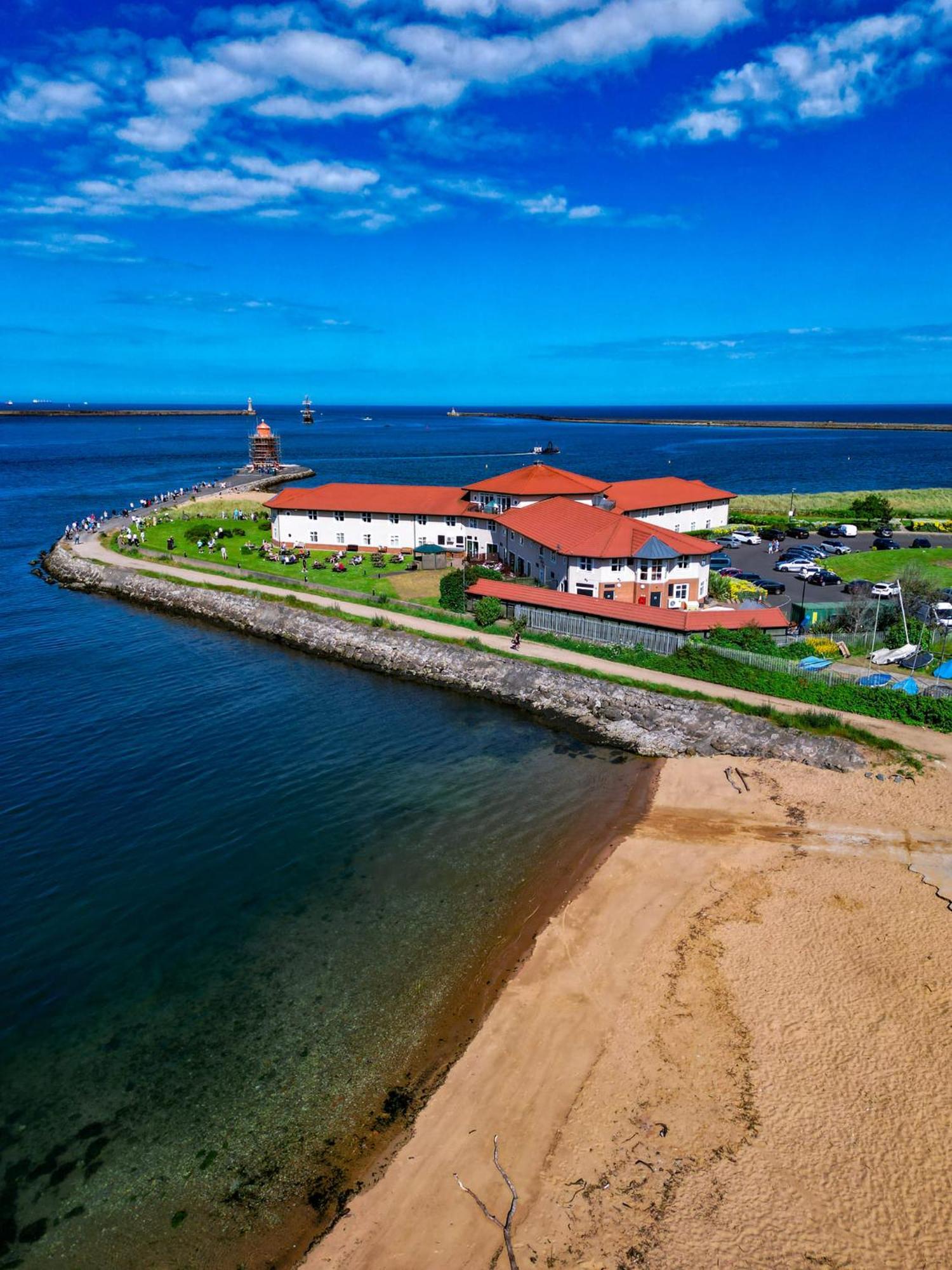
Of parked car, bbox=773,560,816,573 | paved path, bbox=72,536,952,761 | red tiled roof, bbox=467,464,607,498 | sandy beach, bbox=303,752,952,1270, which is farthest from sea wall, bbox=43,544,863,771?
parked car, bbox=773,560,816,573

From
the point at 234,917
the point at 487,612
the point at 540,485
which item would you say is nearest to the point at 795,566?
the point at 540,485

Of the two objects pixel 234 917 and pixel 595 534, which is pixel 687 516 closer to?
pixel 595 534

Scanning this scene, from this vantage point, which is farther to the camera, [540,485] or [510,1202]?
[540,485]

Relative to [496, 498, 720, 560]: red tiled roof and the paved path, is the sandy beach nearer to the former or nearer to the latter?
the paved path

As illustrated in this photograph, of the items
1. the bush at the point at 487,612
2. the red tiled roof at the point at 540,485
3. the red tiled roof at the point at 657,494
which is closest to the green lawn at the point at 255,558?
the bush at the point at 487,612

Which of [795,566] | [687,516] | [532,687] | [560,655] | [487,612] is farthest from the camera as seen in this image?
[687,516]

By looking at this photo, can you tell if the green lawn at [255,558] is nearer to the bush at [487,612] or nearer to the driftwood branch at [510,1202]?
the bush at [487,612]
